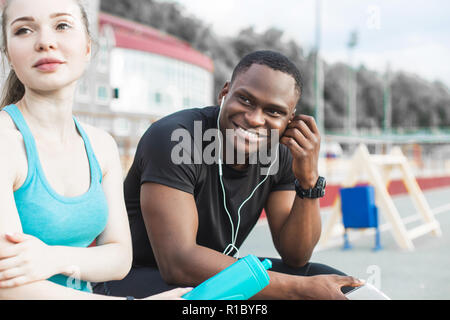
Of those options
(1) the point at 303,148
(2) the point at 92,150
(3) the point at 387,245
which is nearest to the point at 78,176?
(2) the point at 92,150

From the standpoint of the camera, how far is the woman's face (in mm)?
1104

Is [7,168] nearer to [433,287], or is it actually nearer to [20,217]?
[20,217]

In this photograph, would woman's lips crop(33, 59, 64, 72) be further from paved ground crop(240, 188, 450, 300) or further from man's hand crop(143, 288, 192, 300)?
paved ground crop(240, 188, 450, 300)

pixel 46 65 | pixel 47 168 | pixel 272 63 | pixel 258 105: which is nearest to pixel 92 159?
pixel 47 168

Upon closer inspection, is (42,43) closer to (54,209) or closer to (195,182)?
(54,209)

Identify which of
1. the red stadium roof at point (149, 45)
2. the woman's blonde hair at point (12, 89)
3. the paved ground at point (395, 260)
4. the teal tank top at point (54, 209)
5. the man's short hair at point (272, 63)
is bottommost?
the paved ground at point (395, 260)

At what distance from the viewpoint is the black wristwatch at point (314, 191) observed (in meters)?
1.92

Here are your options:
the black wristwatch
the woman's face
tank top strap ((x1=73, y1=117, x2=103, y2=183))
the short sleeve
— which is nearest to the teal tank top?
tank top strap ((x1=73, y1=117, x2=103, y2=183))

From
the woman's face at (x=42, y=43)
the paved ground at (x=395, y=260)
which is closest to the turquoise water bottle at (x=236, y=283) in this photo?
the woman's face at (x=42, y=43)

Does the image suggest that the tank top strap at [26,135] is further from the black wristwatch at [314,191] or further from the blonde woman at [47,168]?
the black wristwatch at [314,191]

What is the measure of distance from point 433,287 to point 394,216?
1742 mm

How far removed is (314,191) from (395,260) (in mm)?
3593

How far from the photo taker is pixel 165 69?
3462 centimetres

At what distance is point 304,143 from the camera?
1.80 meters
